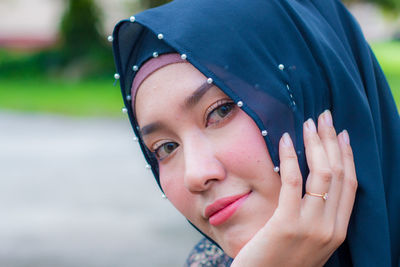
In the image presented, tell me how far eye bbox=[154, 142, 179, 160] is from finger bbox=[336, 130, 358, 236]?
568 millimetres

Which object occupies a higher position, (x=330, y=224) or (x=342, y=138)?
(x=342, y=138)

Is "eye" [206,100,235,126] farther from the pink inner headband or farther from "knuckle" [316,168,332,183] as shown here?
"knuckle" [316,168,332,183]

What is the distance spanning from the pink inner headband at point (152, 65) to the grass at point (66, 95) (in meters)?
11.8

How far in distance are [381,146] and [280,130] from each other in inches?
17.3

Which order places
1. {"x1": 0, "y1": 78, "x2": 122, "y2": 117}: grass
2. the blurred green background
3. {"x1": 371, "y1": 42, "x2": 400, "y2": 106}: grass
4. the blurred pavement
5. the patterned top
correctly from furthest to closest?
the blurred green background
{"x1": 371, "y1": 42, "x2": 400, "y2": 106}: grass
{"x1": 0, "y1": 78, "x2": 122, "y2": 117}: grass
the blurred pavement
the patterned top

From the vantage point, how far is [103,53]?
73.5 feet

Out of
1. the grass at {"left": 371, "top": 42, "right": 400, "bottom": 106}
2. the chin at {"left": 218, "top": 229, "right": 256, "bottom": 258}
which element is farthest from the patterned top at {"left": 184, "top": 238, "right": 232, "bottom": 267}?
the grass at {"left": 371, "top": 42, "right": 400, "bottom": 106}

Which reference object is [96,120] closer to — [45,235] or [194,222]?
[45,235]

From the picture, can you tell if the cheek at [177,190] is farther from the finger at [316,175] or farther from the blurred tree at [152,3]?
the blurred tree at [152,3]

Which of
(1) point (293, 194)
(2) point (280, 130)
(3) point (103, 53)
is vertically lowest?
(1) point (293, 194)

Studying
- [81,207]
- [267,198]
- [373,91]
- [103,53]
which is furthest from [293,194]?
[103,53]

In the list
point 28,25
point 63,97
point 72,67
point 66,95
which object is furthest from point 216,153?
point 28,25

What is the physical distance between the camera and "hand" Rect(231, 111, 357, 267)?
70.3 inches

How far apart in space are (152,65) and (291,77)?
1.53 feet
